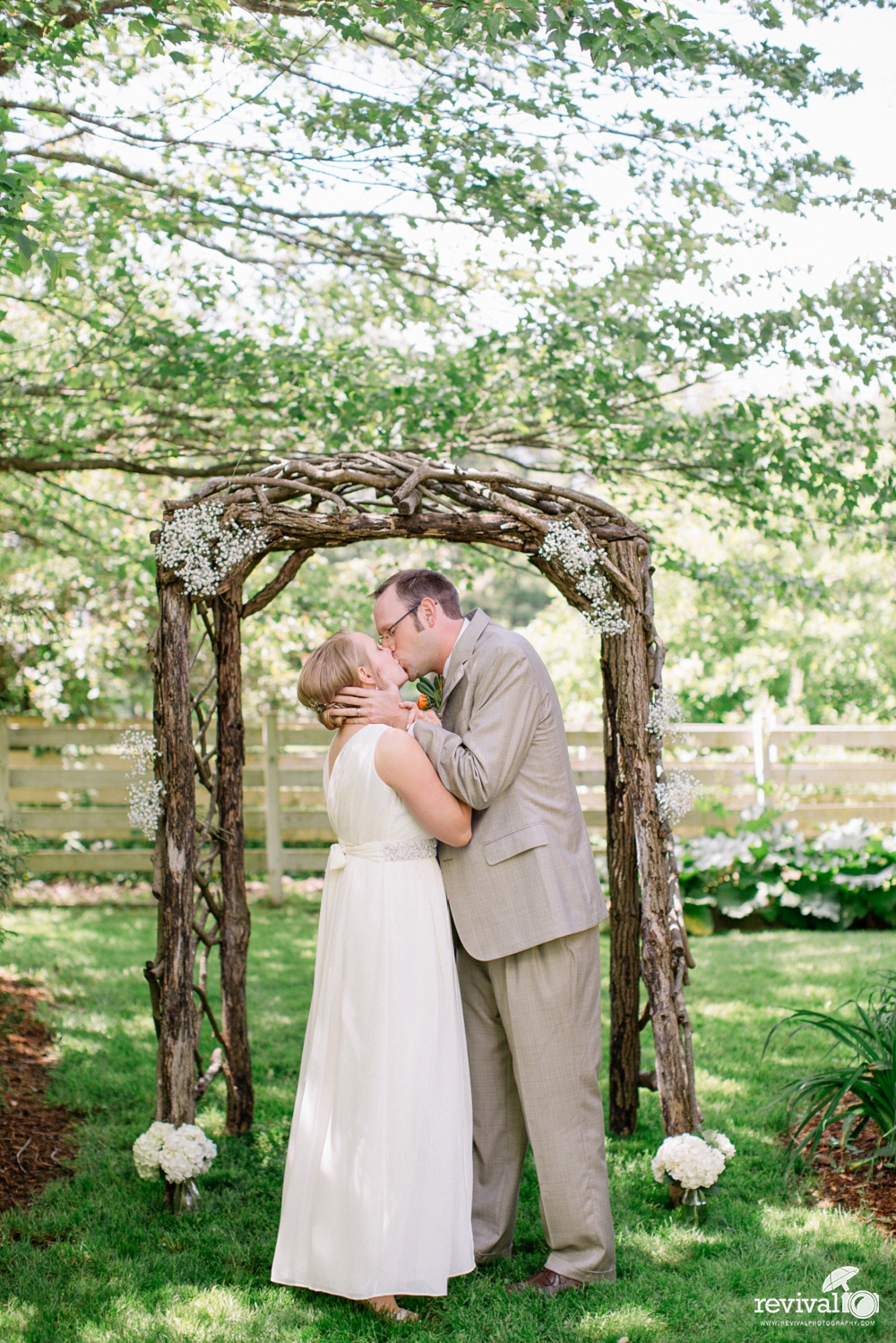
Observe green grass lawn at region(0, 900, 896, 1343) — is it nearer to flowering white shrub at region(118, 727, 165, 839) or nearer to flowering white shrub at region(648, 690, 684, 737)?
flowering white shrub at region(118, 727, 165, 839)

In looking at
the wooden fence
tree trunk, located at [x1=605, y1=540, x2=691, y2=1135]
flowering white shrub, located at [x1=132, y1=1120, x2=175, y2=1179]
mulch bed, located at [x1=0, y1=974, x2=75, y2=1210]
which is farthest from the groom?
the wooden fence

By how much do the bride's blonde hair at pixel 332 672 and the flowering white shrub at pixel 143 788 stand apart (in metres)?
0.78

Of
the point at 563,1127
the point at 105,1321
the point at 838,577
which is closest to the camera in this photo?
the point at 105,1321

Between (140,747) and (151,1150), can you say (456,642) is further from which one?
(151,1150)

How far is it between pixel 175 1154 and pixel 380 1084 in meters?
0.98

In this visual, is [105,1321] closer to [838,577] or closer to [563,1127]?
[563,1127]

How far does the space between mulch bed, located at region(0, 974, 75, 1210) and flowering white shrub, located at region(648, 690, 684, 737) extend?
2687 mm

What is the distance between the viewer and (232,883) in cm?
403

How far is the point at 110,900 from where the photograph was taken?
865 centimetres

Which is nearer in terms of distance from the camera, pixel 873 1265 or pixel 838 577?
pixel 873 1265

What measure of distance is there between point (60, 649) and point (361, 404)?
4538 millimetres

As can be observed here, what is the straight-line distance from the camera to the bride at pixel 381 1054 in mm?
2738

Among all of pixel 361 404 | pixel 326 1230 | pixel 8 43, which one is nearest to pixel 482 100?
pixel 361 404

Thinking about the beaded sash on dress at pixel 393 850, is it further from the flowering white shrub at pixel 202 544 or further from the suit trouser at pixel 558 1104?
the flowering white shrub at pixel 202 544
